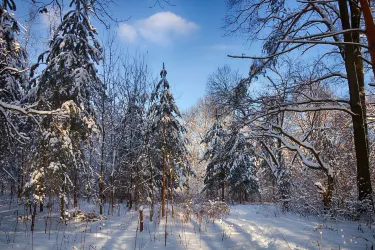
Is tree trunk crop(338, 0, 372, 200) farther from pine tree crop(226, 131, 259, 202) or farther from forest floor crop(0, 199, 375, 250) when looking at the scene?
pine tree crop(226, 131, 259, 202)

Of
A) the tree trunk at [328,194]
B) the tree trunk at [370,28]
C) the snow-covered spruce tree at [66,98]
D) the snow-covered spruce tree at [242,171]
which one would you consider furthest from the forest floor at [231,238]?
the snow-covered spruce tree at [242,171]

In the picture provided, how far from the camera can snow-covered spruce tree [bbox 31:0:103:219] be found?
9.03 metres

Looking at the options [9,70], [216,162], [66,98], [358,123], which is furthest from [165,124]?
[216,162]

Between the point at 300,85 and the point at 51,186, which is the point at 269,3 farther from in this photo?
the point at 51,186

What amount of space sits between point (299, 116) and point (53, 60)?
707 inches

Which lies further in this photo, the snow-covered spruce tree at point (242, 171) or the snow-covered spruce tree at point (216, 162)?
the snow-covered spruce tree at point (216, 162)

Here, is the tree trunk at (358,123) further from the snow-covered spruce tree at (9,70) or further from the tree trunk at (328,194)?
the snow-covered spruce tree at (9,70)

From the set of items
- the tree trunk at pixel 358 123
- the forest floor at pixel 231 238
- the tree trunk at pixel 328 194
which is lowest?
the forest floor at pixel 231 238

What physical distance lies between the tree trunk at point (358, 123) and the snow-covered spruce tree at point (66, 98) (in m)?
9.43

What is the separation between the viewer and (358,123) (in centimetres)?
702

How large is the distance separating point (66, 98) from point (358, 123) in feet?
35.0

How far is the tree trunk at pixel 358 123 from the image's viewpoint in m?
6.56

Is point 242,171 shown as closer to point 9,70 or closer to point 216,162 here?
point 216,162

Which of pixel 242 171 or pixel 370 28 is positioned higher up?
pixel 370 28
